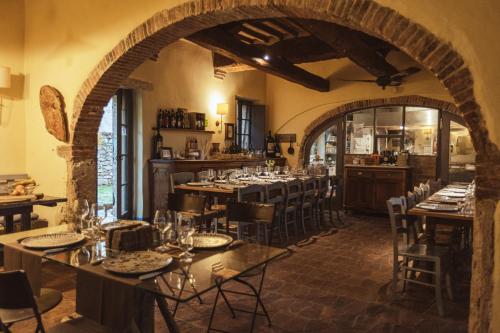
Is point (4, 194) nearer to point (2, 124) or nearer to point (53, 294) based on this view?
point (2, 124)

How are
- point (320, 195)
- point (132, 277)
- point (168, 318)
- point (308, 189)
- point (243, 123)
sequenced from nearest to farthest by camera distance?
1. point (132, 277)
2. point (168, 318)
3. point (308, 189)
4. point (320, 195)
5. point (243, 123)

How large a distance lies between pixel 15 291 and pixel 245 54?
549 centimetres

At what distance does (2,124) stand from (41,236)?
3.33 metres

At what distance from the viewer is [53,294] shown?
8.61 feet

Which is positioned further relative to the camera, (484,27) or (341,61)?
(341,61)

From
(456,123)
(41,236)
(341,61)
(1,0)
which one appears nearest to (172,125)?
(1,0)

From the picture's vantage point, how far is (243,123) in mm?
10016

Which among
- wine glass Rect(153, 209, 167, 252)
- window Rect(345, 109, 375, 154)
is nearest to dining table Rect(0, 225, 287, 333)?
wine glass Rect(153, 209, 167, 252)

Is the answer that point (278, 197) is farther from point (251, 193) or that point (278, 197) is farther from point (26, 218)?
point (26, 218)

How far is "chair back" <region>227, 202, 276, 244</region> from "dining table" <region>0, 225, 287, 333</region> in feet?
1.99

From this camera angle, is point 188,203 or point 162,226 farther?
point 188,203

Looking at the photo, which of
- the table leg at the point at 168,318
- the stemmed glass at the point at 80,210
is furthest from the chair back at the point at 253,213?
the stemmed glass at the point at 80,210

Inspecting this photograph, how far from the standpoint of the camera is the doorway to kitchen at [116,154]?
6.83 metres

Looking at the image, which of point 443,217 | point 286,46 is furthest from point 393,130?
point 443,217
